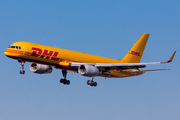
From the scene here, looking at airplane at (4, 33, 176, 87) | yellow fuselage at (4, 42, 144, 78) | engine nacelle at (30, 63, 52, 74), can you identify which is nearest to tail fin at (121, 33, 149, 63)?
airplane at (4, 33, 176, 87)

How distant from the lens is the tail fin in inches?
3105

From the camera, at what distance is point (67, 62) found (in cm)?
6544

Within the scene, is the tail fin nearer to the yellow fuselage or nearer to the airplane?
the airplane

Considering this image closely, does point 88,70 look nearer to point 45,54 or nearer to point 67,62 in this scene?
point 67,62

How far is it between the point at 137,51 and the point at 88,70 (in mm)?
18081

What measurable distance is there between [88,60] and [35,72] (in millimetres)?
9880

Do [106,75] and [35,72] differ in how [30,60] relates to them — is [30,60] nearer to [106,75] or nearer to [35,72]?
[35,72]

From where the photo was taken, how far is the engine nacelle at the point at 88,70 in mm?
64812

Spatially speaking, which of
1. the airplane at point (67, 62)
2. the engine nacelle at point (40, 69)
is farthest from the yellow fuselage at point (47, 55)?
the engine nacelle at point (40, 69)

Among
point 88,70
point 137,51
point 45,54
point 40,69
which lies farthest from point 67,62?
point 137,51

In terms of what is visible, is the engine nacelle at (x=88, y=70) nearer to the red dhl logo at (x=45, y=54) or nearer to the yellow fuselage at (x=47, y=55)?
the yellow fuselage at (x=47, y=55)

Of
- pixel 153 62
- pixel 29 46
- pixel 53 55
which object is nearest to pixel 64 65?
pixel 53 55

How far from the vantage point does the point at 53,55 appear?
6406cm

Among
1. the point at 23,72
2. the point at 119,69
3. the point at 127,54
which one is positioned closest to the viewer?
the point at 23,72
